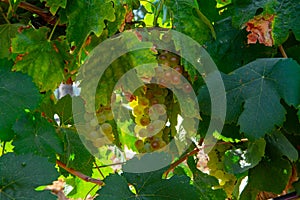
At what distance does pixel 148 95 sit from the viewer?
34.2 inches

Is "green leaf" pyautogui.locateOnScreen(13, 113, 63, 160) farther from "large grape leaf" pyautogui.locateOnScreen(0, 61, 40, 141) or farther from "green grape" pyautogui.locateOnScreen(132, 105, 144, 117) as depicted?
"green grape" pyautogui.locateOnScreen(132, 105, 144, 117)

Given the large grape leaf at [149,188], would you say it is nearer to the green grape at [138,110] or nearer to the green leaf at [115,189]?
the green leaf at [115,189]

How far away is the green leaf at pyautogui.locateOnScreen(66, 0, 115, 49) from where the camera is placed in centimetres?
73

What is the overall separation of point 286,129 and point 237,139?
86 millimetres

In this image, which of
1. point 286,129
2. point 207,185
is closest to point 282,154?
point 286,129

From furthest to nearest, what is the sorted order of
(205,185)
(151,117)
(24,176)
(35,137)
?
(205,185) → (151,117) → (35,137) → (24,176)

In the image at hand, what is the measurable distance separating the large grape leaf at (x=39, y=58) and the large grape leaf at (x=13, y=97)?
0.14 feet

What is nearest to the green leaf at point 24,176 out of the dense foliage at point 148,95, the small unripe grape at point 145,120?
the dense foliage at point 148,95

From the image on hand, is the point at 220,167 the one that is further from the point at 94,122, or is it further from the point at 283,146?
the point at 94,122

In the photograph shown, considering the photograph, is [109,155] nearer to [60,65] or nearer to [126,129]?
[126,129]

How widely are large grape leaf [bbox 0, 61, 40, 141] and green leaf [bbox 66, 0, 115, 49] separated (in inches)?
3.6

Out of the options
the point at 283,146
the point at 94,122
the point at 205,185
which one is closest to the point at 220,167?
the point at 205,185

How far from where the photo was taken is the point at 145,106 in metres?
0.88

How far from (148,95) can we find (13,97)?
229mm
